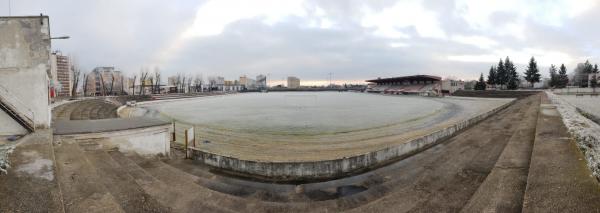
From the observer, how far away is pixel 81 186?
5574 mm

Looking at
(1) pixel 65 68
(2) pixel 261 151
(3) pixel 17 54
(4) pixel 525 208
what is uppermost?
(1) pixel 65 68

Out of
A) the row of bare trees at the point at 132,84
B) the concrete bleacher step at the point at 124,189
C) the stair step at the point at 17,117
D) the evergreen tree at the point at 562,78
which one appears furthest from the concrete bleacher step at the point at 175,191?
the evergreen tree at the point at 562,78

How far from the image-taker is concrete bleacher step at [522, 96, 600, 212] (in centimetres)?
439

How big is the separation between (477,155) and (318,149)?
6.24 metres

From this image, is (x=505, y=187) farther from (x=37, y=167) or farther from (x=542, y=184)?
(x=37, y=167)

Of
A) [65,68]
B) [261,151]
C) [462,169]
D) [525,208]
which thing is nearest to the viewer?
[525,208]

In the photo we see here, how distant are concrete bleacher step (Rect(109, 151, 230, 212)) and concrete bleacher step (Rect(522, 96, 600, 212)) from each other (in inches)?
225

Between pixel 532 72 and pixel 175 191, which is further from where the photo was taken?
pixel 532 72

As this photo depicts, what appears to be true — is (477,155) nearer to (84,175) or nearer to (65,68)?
(84,175)

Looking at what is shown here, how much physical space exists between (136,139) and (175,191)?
176 inches

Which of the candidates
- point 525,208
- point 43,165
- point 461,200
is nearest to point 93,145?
point 43,165

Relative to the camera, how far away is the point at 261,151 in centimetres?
1263

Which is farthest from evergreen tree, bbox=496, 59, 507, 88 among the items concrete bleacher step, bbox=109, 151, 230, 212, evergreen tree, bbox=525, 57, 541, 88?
concrete bleacher step, bbox=109, 151, 230, 212

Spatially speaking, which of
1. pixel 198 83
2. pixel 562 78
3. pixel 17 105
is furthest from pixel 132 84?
pixel 562 78
